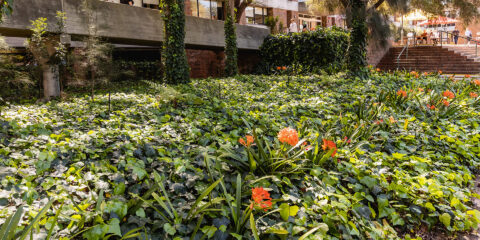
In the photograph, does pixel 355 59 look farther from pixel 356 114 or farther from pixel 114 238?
pixel 114 238

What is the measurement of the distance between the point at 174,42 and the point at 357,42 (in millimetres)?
5990

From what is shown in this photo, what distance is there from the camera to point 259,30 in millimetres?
15117

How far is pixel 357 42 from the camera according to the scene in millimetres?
10086

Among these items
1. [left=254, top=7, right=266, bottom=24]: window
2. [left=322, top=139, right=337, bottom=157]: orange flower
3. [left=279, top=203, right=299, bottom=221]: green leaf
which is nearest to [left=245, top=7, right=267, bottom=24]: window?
[left=254, top=7, right=266, bottom=24]: window

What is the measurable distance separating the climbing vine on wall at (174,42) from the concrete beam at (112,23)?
49 centimetres

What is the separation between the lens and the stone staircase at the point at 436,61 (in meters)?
15.6

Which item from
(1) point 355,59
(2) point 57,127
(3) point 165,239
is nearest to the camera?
(3) point 165,239

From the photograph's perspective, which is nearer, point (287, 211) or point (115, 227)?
point (115, 227)

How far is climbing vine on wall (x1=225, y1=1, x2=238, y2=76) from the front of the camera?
40.2 feet

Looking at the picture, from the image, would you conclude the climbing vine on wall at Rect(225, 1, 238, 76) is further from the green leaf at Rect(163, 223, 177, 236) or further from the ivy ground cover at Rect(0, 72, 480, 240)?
the green leaf at Rect(163, 223, 177, 236)

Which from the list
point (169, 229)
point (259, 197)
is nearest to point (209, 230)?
point (169, 229)

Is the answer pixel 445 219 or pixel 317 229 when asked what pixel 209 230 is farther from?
pixel 445 219

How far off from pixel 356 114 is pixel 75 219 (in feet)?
14.2

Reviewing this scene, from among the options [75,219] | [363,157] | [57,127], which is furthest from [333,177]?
[57,127]
